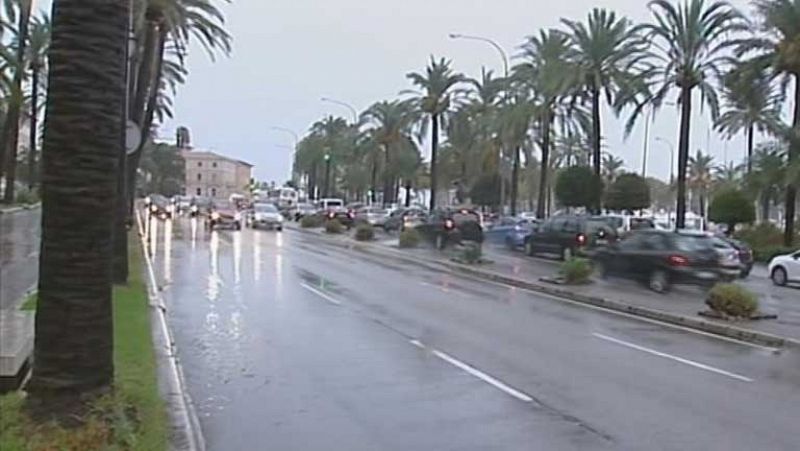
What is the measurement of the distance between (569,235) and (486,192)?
4848 cm

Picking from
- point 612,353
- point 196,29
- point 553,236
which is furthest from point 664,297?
point 196,29

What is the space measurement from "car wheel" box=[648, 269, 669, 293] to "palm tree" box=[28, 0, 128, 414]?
68.0 ft

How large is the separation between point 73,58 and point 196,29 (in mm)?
33413

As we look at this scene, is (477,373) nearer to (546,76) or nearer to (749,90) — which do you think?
(749,90)

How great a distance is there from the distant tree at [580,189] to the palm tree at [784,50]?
12.2 metres

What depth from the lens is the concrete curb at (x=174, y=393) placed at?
863cm

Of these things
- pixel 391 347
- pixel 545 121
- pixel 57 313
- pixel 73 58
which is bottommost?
pixel 391 347

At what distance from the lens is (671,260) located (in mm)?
26609

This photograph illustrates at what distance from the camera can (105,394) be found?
7910 millimetres

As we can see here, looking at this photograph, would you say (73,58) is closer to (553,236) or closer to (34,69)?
(553,236)

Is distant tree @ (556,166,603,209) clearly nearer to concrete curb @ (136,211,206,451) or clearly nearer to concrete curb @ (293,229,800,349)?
concrete curb @ (293,229,800,349)

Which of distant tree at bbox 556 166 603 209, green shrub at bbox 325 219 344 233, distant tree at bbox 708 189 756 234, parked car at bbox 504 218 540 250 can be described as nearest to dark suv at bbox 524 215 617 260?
parked car at bbox 504 218 540 250

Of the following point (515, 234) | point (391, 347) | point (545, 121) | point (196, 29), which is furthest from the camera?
point (545, 121)

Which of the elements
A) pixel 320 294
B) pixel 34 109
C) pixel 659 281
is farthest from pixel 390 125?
pixel 320 294
